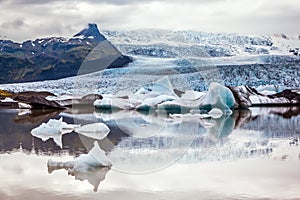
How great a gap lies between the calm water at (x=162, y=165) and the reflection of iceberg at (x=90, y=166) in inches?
1.0

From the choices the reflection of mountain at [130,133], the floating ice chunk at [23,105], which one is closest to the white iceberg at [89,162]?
the reflection of mountain at [130,133]

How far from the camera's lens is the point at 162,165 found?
704 centimetres

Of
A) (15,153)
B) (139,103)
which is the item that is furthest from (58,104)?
(15,153)

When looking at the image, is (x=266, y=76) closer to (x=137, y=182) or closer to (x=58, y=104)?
(x=58, y=104)

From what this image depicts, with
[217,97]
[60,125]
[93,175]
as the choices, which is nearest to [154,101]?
[217,97]

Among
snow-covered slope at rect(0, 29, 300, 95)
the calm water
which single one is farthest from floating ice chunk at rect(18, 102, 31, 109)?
the calm water

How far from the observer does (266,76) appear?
28406 millimetres

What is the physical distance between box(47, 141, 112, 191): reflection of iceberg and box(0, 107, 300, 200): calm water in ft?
0.08

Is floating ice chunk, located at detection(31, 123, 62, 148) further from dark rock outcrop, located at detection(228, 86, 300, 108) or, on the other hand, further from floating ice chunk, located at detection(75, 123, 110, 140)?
dark rock outcrop, located at detection(228, 86, 300, 108)

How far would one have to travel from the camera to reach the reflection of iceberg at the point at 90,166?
6293 mm

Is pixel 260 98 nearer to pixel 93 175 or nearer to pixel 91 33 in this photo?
pixel 93 175

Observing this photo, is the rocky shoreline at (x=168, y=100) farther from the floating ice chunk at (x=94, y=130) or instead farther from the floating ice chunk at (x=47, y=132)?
the floating ice chunk at (x=47, y=132)

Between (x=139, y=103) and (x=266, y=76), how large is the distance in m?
11.9

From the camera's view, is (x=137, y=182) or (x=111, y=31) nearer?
(x=137, y=182)
